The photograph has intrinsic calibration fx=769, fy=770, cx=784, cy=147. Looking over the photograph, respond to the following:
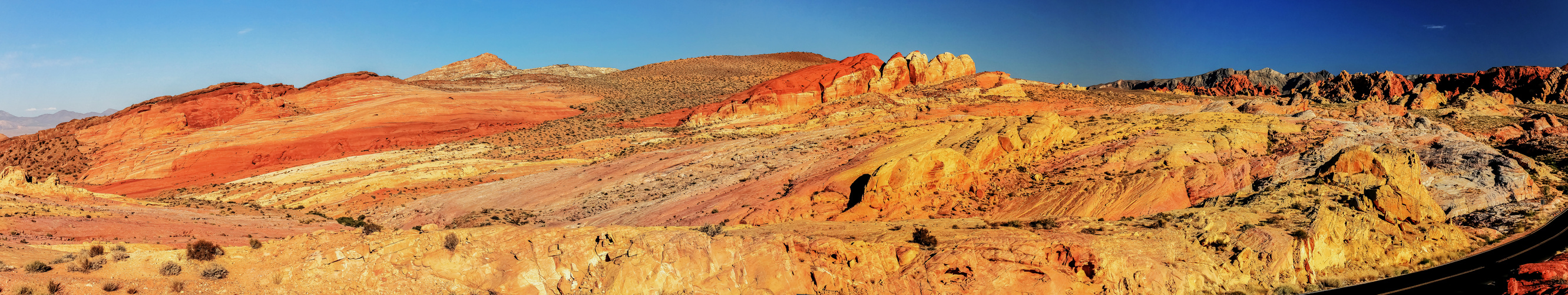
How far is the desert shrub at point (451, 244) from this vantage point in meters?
17.8

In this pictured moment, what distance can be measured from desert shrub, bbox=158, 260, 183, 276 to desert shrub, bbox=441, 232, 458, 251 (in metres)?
4.98

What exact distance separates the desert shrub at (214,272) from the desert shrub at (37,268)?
100 inches

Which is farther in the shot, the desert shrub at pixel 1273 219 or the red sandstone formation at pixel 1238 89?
the red sandstone formation at pixel 1238 89

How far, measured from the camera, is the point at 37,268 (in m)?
15.0

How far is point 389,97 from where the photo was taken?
6309 centimetres

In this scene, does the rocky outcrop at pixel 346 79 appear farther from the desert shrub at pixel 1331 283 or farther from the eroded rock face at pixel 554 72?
the desert shrub at pixel 1331 283

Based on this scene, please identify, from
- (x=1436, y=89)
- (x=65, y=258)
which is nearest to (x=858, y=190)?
(x=65, y=258)

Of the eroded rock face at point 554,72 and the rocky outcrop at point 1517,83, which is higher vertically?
the eroded rock face at point 554,72

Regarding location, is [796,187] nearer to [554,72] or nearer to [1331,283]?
[1331,283]

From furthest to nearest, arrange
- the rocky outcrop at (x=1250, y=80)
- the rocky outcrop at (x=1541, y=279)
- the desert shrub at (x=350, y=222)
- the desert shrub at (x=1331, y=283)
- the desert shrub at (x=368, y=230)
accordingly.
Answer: the rocky outcrop at (x=1250, y=80)
the desert shrub at (x=350, y=222)
the desert shrub at (x=1331, y=283)
the desert shrub at (x=368, y=230)
the rocky outcrop at (x=1541, y=279)

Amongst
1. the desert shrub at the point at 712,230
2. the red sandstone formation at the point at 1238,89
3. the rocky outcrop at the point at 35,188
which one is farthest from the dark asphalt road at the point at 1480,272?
the red sandstone formation at the point at 1238,89

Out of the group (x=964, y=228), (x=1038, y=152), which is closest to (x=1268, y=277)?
(x=964, y=228)

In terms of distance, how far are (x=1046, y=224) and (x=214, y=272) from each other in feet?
64.2

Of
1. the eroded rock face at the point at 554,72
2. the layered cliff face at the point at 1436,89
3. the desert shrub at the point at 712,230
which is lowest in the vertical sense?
the desert shrub at the point at 712,230
